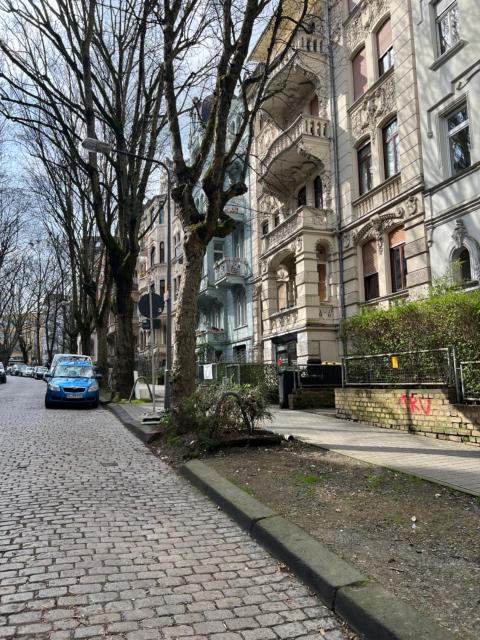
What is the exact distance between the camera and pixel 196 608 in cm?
318

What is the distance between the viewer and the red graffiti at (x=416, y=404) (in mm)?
9219

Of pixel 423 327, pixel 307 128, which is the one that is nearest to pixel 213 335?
pixel 307 128

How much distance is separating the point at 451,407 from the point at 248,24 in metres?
7.41

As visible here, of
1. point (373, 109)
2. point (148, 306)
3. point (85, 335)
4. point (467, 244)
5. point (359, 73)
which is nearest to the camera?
point (467, 244)

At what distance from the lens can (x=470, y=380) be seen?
27.9 feet

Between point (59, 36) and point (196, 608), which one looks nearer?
point (196, 608)

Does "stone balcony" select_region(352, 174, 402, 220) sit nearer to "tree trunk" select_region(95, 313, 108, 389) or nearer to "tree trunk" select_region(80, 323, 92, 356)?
"tree trunk" select_region(95, 313, 108, 389)

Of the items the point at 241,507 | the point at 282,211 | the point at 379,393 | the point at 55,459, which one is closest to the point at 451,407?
the point at 379,393

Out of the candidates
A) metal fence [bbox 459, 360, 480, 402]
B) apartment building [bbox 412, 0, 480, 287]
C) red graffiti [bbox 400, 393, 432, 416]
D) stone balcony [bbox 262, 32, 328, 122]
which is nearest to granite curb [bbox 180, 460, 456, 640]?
metal fence [bbox 459, 360, 480, 402]

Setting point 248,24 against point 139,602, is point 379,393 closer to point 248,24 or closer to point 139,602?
point 248,24

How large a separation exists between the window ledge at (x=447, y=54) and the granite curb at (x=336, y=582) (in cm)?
1312

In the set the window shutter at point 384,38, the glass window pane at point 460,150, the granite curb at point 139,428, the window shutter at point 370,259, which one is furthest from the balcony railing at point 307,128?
the granite curb at point 139,428

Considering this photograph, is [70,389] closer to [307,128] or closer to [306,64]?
[307,128]

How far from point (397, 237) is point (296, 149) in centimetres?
632
